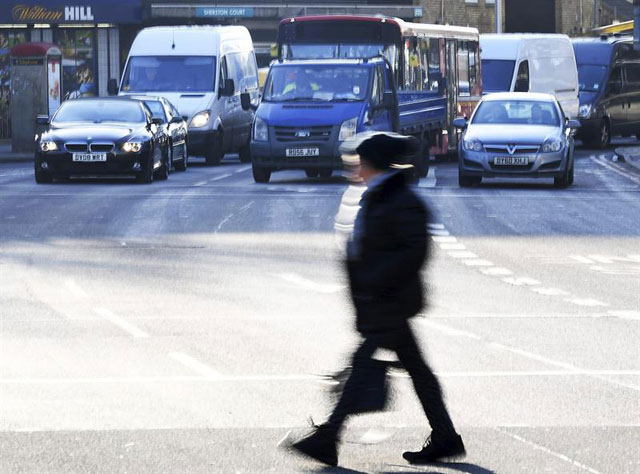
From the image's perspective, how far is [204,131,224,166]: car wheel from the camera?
35.1m

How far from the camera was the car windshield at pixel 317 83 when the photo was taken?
28.2 metres

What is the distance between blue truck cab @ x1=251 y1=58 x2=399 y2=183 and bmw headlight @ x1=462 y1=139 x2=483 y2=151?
1.53m

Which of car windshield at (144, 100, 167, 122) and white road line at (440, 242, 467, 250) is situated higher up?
car windshield at (144, 100, 167, 122)

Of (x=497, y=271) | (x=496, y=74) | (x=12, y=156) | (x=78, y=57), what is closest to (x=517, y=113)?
(x=497, y=271)

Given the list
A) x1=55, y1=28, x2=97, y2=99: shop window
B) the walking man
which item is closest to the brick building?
x1=55, y1=28, x2=97, y2=99: shop window

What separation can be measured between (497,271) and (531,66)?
2829 centimetres

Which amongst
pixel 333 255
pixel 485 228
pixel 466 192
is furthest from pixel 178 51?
pixel 333 255

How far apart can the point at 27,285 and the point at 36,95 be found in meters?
29.2

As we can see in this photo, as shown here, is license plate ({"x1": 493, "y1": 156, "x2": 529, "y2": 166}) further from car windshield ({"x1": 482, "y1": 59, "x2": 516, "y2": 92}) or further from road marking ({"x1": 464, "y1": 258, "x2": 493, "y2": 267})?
car windshield ({"x1": 482, "y1": 59, "x2": 516, "y2": 92})

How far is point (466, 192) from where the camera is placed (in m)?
26.1

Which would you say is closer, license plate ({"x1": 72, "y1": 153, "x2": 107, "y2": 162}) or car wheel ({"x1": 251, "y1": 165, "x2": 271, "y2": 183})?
license plate ({"x1": 72, "y1": 153, "x2": 107, "y2": 162})

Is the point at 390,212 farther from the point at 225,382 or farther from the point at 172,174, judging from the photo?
the point at 172,174

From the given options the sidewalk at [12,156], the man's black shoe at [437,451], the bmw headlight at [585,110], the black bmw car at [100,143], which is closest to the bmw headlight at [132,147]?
the black bmw car at [100,143]

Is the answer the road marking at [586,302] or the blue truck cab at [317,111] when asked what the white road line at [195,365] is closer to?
the road marking at [586,302]
